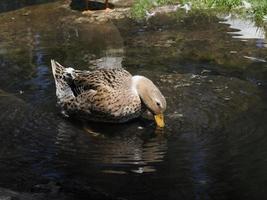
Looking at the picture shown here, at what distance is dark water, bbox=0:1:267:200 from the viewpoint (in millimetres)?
5027

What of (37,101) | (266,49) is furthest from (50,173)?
(266,49)

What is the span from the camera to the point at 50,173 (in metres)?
5.23

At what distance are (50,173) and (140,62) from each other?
136 inches

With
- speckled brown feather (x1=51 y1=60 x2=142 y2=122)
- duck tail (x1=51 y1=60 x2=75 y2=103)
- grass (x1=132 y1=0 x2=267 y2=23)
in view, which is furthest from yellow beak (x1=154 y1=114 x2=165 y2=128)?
grass (x1=132 y1=0 x2=267 y2=23)

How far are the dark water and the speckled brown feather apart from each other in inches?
5.3

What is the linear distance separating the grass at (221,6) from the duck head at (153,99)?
4233 mm

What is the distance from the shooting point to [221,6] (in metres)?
10.8

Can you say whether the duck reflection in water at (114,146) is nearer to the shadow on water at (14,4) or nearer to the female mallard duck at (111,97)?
the female mallard duck at (111,97)

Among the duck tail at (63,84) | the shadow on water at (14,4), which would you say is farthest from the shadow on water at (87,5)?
the duck tail at (63,84)

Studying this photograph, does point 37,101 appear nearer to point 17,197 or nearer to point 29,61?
point 29,61

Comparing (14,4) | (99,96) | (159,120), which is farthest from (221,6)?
(159,120)

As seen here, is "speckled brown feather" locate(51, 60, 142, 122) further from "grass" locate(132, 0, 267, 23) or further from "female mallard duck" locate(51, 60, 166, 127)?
"grass" locate(132, 0, 267, 23)

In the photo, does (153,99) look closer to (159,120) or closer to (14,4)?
(159,120)

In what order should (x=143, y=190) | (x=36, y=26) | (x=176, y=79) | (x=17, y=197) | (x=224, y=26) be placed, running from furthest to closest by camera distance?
(x=36, y=26), (x=224, y=26), (x=176, y=79), (x=143, y=190), (x=17, y=197)
